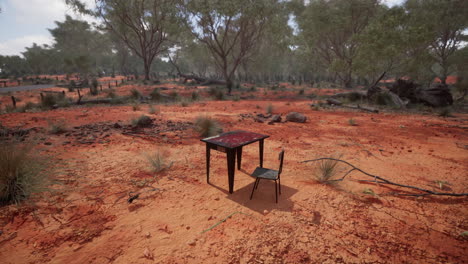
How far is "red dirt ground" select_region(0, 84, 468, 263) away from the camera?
2336 mm

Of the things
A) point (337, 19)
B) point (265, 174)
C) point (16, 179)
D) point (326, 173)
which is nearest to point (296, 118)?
point (326, 173)

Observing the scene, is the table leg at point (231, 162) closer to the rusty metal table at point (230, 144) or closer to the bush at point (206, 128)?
the rusty metal table at point (230, 144)

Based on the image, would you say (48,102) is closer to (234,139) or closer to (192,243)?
(234,139)

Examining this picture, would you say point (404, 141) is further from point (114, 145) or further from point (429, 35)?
point (429, 35)

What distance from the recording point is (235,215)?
301 centimetres

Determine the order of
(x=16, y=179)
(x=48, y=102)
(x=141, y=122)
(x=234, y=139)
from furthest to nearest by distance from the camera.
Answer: (x=48, y=102) < (x=141, y=122) < (x=234, y=139) < (x=16, y=179)

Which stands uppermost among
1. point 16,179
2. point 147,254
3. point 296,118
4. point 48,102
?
point 48,102

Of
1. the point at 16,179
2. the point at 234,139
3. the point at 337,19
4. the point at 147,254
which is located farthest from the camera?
the point at 337,19

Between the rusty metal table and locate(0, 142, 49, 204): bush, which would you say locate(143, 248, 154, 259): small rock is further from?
locate(0, 142, 49, 204): bush

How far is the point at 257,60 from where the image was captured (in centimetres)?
4334

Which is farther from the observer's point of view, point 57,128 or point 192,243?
point 57,128

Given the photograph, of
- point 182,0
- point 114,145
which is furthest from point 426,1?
point 114,145

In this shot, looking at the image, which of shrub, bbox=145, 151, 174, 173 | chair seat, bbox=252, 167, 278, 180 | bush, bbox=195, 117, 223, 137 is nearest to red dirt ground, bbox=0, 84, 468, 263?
shrub, bbox=145, 151, 174, 173

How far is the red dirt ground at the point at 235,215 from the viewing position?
2.34 metres
